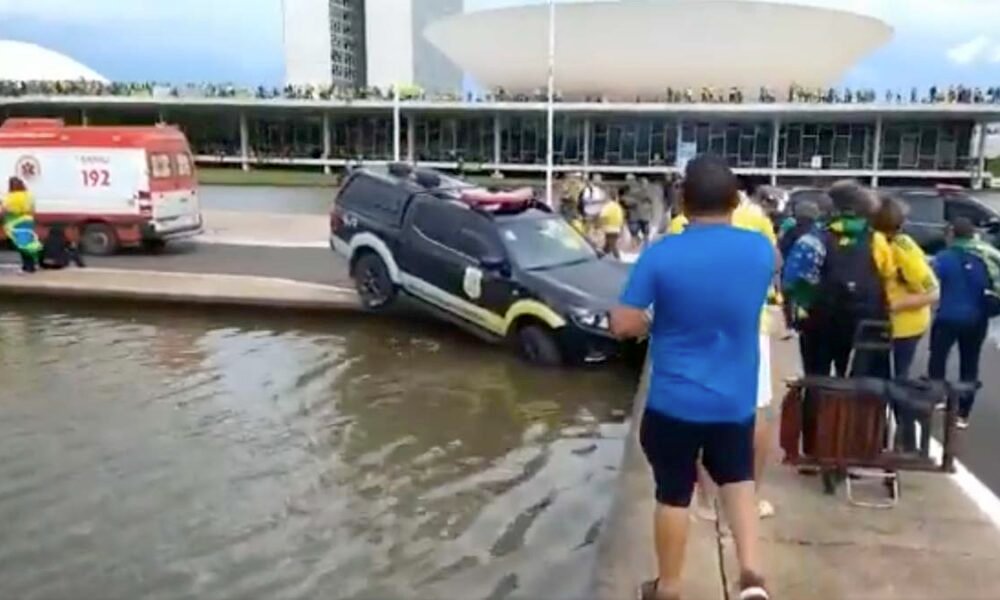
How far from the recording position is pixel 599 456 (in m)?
8.15

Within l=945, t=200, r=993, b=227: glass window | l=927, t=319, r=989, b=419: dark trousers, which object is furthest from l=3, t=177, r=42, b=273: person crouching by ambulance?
l=945, t=200, r=993, b=227: glass window

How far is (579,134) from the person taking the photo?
5553cm

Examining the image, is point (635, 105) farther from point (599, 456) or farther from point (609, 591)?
point (609, 591)

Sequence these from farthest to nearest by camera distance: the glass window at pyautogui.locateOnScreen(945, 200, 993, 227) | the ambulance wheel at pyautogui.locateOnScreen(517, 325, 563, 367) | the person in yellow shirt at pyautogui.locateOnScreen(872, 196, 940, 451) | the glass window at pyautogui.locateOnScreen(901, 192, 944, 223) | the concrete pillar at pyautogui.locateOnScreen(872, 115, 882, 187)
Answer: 1. the concrete pillar at pyautogui.locateOnScreen(872, 115, 882, 187)
2. the glass window at pyautogui.locateOnScreen(901, 192, 944, 223)
3. the glass window at pyautogui.locateOnScreen(945, 200, 993, 227)
4. the ambulance wheel at pyautogui.locateOnScreen(517, 325, 563, 367)
5. the person in yellow shirt at pyautogui.locateOnScreen(872, 196, 940, 451)

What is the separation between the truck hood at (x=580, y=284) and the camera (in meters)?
10.8

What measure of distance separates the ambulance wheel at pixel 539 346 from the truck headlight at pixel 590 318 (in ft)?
1.33

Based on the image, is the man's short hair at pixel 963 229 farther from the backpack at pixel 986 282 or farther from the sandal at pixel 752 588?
the sandal at pixel 752 588

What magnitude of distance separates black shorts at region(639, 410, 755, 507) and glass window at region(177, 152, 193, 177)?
16983 mm

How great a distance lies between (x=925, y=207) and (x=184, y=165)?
13.7m

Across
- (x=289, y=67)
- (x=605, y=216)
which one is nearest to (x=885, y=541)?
(x=605, y=216)

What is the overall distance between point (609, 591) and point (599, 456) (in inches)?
136

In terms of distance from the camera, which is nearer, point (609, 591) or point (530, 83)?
point (609, 591)

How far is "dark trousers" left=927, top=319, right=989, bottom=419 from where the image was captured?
7535 millimetres

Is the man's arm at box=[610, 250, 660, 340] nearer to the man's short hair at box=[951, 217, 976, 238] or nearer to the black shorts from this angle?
the black shorts
